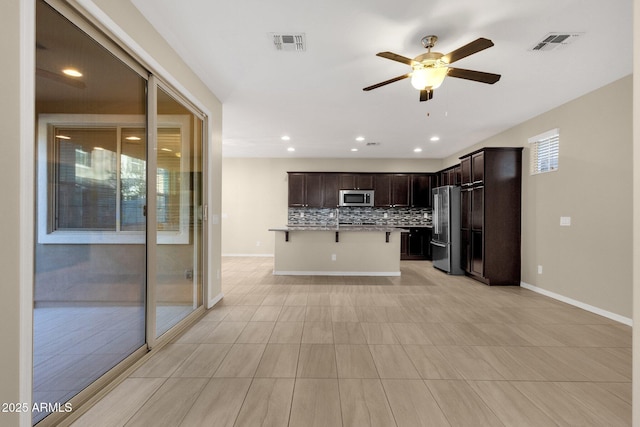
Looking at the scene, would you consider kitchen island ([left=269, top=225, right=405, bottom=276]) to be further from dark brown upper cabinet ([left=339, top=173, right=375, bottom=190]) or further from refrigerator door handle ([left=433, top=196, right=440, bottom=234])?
dark brown upper cabinet ([left=339, top=173, right=375, bottom=190])

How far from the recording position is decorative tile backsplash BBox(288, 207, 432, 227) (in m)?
8.02

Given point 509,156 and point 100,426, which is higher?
point 509,156

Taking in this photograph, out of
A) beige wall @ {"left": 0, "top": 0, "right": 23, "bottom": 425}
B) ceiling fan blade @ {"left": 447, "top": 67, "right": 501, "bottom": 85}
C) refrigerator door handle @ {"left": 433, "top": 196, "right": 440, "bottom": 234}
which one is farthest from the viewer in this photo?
refrigerator door handle @ {"left": 433, "top": 196, "right": 440, "bottom": 234}

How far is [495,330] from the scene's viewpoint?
303 cm

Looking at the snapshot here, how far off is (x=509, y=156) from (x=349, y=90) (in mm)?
3158

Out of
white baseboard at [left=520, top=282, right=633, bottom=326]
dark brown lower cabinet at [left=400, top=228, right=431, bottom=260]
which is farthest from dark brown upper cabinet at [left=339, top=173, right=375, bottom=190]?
white baseboard at [left=520, top=282, right=633, bottom=326]

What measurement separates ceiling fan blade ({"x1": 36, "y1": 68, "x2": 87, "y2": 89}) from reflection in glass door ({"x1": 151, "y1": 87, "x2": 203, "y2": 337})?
2.64ft

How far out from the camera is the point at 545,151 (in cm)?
451

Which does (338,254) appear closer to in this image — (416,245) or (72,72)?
(416,245)

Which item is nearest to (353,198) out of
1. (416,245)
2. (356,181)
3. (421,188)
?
(356,181)

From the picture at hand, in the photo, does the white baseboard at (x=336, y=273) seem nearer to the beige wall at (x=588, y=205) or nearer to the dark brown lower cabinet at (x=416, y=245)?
the dark brown lower cabinet at (x=416, y=245)

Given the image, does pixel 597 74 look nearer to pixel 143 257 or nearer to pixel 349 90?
pixel 349 90

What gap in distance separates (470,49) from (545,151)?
3.28 meters

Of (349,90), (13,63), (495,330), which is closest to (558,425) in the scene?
(495,330)
